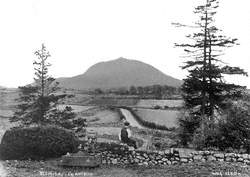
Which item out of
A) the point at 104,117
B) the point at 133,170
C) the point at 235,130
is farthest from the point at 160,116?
the point at 133,170

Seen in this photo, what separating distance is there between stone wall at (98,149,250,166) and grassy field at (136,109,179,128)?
2169 cm

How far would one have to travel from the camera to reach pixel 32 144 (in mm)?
17797

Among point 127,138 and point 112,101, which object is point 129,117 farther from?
point 127,138

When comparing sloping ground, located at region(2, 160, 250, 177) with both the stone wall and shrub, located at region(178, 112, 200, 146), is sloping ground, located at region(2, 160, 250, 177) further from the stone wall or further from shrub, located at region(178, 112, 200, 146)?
shrub, located at region(178, 112, 200, 146)

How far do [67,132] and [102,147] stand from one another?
1.89 metres

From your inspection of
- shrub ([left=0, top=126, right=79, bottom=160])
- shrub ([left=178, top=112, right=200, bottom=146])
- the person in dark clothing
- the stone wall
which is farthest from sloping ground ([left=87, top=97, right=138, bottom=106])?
the stone wall

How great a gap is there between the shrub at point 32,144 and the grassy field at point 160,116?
2206 cm

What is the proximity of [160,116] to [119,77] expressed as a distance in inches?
3303

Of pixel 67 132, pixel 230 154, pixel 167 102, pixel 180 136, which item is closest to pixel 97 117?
pixel 167 102

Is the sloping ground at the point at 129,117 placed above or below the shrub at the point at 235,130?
below

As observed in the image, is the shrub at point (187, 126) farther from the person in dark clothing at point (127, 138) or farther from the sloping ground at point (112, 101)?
the sloping ground at point (112, 101)

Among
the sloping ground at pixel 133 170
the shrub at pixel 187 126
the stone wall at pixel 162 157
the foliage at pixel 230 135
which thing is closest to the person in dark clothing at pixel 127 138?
the stone wall at pixel 162 157

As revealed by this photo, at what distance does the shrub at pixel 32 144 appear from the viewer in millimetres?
17750

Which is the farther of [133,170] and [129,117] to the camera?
[129,117]
